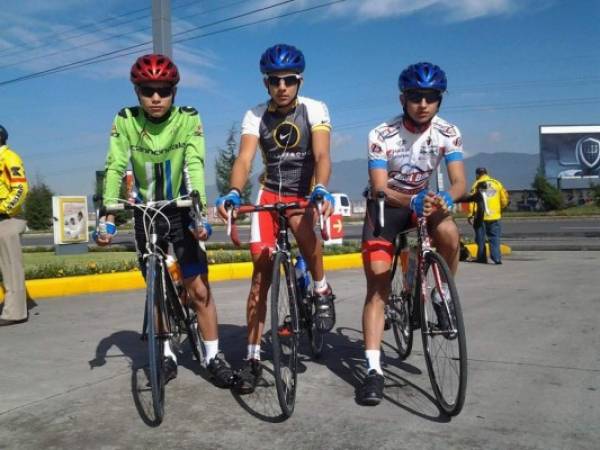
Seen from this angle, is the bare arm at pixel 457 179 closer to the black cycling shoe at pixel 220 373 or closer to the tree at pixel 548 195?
the black cycling shoe at pixel 220 373

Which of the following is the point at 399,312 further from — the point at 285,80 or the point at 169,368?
the point at 285,80

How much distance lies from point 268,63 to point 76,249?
13.5 m

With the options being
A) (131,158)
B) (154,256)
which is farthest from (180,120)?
(154,256)

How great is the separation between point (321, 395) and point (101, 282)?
590cm

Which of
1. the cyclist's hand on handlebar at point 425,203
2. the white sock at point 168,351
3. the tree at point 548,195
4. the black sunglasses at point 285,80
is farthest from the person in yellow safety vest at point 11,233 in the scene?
the tree at point 548,195

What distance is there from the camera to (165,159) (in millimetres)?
4195

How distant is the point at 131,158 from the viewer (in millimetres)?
4227

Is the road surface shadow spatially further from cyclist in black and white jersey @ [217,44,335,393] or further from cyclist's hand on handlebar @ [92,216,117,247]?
cyclist's hand on handlebar @ [92,216,117,247]

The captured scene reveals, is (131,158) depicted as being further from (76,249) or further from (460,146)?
(76,249)

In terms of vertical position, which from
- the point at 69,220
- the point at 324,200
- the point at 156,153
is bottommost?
the point at 324,200

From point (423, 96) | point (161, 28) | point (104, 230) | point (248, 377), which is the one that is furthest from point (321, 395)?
point (161, 28)

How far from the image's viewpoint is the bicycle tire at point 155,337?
3424 millimetres

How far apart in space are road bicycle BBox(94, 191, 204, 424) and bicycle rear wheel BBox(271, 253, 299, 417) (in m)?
0.63

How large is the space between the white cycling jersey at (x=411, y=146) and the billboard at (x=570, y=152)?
6386 cm
